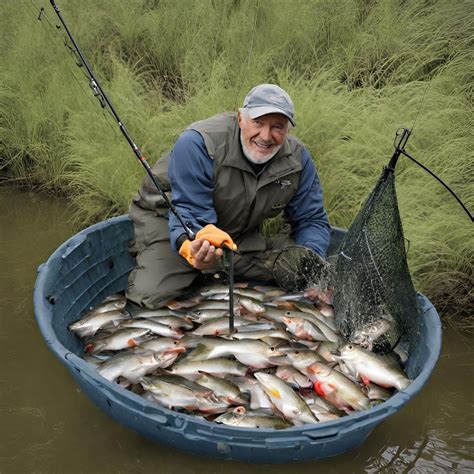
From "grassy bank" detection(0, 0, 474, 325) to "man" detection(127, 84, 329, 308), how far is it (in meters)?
0.73

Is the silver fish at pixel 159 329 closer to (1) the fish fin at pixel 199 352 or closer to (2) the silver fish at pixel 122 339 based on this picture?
(2) the silver fish at pixel 122 339

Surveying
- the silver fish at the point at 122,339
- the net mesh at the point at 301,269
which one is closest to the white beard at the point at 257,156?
the net mesh at the point at 301,269

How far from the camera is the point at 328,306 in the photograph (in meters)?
3.64

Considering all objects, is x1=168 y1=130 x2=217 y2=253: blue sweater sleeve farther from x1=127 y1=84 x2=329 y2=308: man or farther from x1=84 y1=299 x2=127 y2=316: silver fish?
x1=84 y1=299 x2=127 y2=316: silver fish

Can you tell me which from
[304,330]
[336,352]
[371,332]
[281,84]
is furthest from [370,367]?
[281,84]

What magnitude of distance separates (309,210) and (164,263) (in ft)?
3.24

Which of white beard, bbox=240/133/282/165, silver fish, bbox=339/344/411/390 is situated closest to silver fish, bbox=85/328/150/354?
silver fish, bbox=339/344/411/390

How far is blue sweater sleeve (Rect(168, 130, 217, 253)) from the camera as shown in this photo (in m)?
3.47

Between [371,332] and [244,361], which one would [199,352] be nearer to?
[244,361]

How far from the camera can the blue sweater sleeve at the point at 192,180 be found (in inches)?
137

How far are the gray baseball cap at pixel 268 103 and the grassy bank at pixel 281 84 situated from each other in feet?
3.97

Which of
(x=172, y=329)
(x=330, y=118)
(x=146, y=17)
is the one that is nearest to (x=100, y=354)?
(x=172, y=329)

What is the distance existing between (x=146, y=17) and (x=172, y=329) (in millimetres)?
4842

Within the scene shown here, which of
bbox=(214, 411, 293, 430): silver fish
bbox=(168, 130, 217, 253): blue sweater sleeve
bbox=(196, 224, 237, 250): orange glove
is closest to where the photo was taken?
bbox=(214, 411, 293, 430): silver fish
